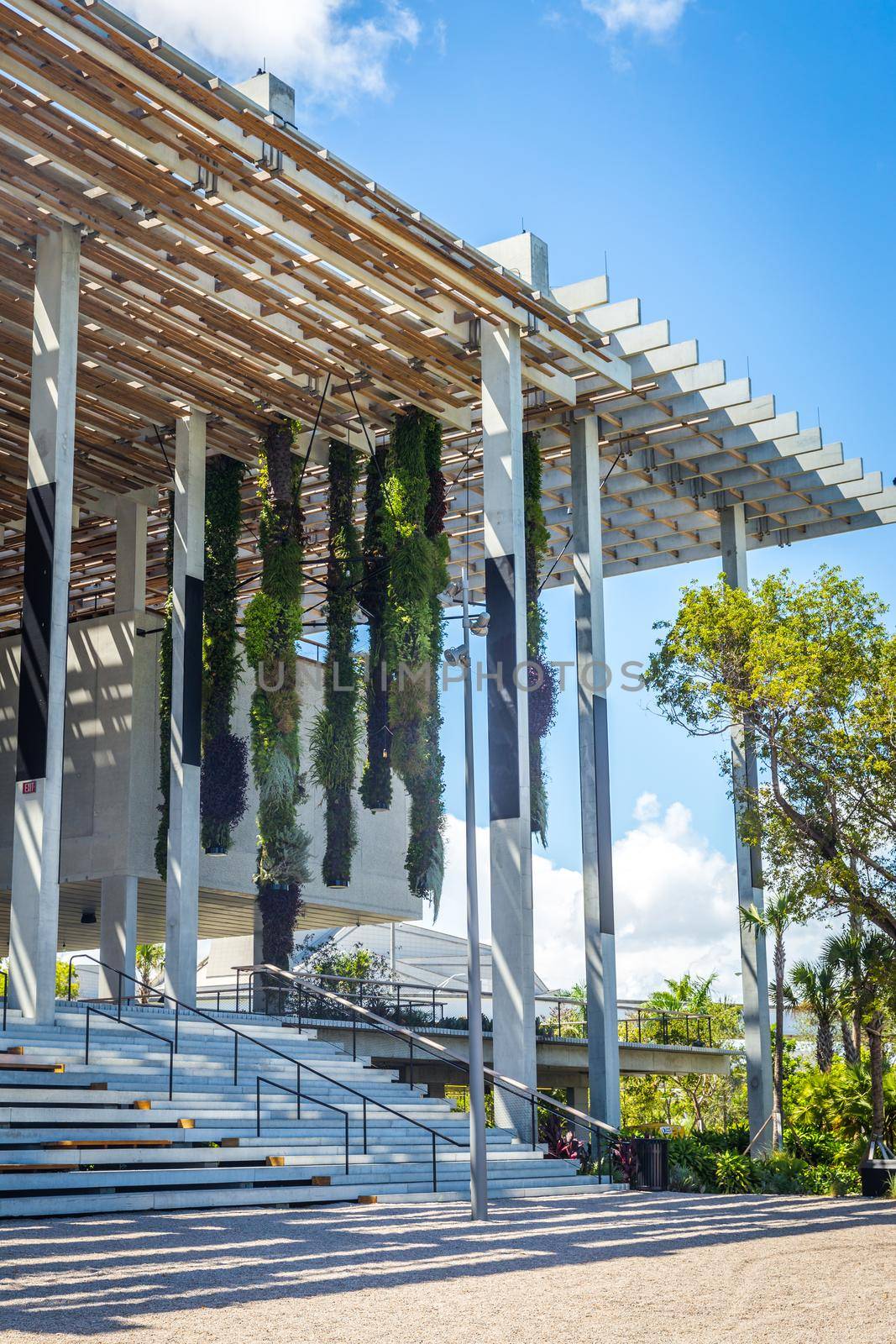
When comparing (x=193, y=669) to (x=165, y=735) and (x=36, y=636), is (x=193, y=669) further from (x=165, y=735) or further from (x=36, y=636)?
(x=36, y=636)

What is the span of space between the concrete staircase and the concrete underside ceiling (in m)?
9.23

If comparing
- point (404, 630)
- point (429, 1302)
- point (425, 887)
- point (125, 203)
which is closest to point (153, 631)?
point (404, 630)

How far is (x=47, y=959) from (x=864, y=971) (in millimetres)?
12180

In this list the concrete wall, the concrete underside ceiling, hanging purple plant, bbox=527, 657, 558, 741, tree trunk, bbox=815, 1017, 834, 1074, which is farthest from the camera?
the concrete underside ceiling

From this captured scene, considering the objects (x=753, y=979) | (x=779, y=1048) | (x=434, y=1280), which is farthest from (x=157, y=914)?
(x=434, y=1280)

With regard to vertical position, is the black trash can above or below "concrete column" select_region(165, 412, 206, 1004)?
below

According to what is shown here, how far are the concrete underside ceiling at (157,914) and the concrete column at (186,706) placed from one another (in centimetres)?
449

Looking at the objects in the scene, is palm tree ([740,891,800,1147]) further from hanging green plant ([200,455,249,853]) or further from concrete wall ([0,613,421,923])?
hanging green plant ([200,455,249,853])

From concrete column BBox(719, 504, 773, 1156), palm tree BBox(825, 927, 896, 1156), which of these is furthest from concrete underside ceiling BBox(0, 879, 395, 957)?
palm tree BBox(825, 927, 896, 1156)

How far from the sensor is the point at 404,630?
902 inches

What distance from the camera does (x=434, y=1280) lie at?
31.2 ft

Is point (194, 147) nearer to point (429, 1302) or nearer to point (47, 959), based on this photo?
point (47, 959)

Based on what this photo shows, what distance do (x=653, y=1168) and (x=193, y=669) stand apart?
10465 millimetres

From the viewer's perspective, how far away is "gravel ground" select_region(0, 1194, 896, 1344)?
758 cm
